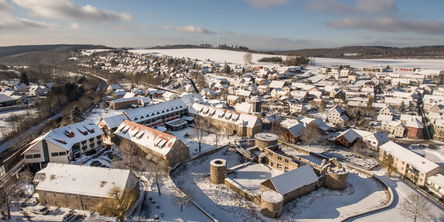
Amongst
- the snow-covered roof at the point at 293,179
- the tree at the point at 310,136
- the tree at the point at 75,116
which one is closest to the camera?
the snow-covered roof at the point at 293,179

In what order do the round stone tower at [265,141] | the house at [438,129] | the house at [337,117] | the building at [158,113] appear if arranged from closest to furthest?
the round stone tower at [265,141], the building at [158,113], the house at [438,129], the house at [337,117]

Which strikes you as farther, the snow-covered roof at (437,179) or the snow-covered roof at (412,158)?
the snow-covered roof at (412,158)

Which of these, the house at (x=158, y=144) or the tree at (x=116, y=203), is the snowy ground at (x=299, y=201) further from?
the tree at (x=116, y=203)

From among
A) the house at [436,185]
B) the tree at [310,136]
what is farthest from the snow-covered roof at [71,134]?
the house at [436,185]

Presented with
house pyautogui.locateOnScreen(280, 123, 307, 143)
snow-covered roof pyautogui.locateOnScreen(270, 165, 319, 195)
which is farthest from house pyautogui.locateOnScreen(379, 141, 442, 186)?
snow-covered roof pyautogui.locateOnScreen(270, 165, 319, 195)

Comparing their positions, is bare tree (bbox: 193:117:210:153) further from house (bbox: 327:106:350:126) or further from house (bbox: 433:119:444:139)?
house (bbox: 433:119:444:139)

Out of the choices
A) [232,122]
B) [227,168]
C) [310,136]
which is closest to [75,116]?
[232,122]

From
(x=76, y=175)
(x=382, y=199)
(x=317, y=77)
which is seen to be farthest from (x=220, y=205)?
(x=317, y=77)
